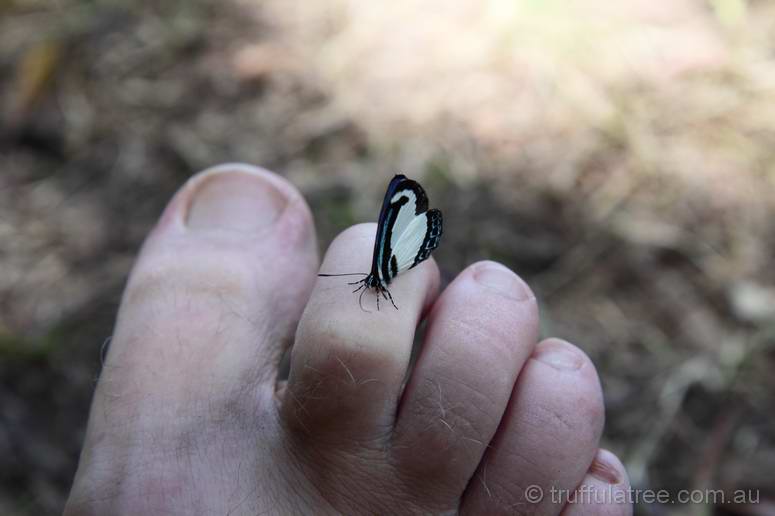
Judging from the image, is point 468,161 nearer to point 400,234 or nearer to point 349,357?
point 400,234

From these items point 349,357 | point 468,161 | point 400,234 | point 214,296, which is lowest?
point 468,161

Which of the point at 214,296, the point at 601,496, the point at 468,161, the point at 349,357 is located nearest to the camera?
the point at 349,357

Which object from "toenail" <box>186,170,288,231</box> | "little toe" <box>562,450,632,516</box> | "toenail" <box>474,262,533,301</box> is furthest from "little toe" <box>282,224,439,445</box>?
"toenail" <box>186,170,288,231</box>

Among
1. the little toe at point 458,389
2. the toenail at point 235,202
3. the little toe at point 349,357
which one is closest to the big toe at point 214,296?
the toenail at point 235,202

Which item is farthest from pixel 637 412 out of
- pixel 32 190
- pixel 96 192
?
pixel 32 190

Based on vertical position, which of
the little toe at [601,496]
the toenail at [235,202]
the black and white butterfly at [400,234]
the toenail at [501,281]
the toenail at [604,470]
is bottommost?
the little toe at [601,496]

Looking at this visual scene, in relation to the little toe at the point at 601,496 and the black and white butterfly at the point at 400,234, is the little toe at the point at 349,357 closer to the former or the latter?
the black and white butterfly at the point at 400,234

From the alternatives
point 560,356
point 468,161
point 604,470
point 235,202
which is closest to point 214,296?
point 235,202
